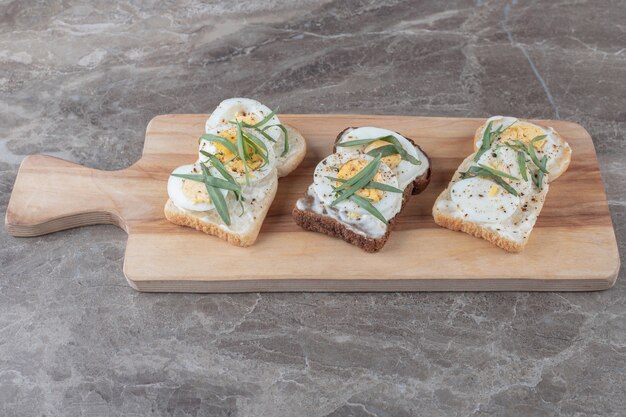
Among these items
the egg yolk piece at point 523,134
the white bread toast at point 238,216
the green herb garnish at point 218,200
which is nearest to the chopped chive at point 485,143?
the egg yolk piece at point 523,134

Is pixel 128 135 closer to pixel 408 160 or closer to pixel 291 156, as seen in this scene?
pixel 291 156

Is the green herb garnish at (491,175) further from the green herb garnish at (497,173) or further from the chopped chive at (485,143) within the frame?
the chopped chive at (485,143)

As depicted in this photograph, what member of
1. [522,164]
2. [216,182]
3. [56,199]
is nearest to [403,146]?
[522,164]

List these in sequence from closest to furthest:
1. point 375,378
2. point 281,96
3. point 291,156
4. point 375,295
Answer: point 375,378 → point 375,295 → point 291,156 → point 281,96

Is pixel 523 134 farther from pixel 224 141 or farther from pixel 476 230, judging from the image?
pixel 224 141

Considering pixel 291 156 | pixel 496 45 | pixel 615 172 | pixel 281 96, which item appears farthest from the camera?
pixel 496 45

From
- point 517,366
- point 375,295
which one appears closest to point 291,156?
point 375,295
